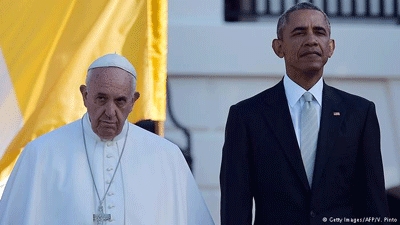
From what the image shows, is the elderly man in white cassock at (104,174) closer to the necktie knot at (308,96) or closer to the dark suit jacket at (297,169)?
the dark suit jacket at (297,169)

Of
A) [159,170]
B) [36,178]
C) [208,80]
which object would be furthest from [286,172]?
[208,80]

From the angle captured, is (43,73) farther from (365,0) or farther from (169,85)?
(365,0)

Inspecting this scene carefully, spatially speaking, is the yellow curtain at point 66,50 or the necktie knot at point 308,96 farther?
the yellow curtain at point 66,50

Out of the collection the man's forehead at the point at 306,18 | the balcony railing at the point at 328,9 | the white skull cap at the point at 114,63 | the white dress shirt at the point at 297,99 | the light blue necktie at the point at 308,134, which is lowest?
the light blue necktie at the point at 308,134

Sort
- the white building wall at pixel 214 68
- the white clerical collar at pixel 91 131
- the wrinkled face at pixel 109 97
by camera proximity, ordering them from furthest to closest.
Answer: the white building wall at pixel 214 68
the white clerical collar at pixel 91 131
the wrinkled face at pixel 109 97

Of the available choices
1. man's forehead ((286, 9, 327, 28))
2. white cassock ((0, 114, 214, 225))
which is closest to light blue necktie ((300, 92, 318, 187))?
man's forehead ((286, 9, 327, 28))

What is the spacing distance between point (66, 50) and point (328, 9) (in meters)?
2.05

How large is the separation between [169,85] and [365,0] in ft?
4.98

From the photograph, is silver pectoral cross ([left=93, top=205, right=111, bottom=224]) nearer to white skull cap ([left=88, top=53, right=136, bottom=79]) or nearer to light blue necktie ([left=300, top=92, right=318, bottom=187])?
white skull cap ([left=88, top=53, right=136, bottom=79])

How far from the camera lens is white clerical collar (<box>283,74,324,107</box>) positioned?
17.9ft

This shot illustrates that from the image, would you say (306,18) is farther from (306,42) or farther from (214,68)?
(214,68)

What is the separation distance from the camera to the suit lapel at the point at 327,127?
17.4 ft

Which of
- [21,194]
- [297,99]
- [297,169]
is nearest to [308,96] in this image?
[297,99]

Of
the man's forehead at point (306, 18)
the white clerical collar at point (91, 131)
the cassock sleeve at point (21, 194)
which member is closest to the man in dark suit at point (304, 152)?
the man's forehead at point (306, 18)
